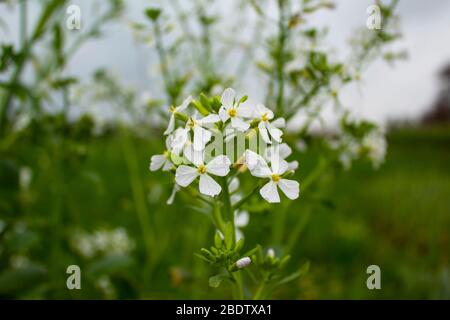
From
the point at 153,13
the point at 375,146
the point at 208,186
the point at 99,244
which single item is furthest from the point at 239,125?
the point at 99,244

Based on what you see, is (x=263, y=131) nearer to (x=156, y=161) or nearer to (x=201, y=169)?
(x=201, y=169)

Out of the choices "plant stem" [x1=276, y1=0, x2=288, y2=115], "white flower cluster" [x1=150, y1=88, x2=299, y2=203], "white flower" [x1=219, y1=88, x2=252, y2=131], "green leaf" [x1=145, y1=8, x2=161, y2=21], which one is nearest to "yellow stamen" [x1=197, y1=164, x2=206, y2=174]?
"white flower cluster" [x1=150, y1=88, x2=299, y2=203]

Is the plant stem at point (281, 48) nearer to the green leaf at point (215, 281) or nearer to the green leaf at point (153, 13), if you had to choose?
the green leaf at point (153, 13)

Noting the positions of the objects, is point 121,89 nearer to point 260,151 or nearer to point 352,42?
point 352,42

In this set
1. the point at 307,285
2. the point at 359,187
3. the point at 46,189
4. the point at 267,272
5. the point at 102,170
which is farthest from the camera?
the point at 359,187
